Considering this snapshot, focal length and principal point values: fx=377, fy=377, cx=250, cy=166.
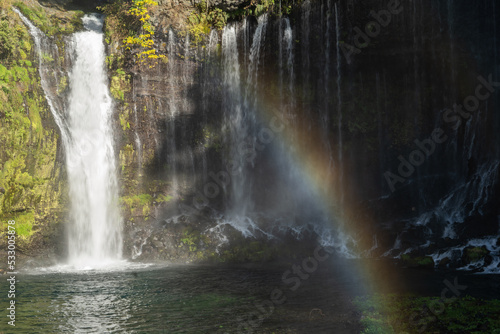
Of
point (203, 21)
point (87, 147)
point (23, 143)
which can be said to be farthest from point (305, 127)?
point (23, 143)

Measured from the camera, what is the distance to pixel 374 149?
19859 mm

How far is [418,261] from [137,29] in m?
17.8

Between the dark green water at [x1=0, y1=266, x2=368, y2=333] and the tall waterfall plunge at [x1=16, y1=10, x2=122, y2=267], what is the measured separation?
12.0 ft

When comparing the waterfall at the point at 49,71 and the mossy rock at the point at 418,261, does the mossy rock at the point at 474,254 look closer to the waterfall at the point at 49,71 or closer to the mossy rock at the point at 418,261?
the mossy rock at the point at 418,261

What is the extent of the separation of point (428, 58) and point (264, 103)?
849 cm

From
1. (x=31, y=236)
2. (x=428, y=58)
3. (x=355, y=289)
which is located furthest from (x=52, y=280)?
(x=428, y=58)

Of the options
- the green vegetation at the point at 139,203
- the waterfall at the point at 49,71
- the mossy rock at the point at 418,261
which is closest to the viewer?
the mossy rock at the point at 418,261

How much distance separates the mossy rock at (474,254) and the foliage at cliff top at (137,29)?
55.2 ft

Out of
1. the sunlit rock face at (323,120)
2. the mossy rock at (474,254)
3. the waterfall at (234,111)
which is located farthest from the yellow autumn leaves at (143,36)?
the mossy rock at (474,254)

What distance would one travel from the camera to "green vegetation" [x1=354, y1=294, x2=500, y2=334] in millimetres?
7234

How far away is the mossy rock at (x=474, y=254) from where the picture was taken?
1377 cm

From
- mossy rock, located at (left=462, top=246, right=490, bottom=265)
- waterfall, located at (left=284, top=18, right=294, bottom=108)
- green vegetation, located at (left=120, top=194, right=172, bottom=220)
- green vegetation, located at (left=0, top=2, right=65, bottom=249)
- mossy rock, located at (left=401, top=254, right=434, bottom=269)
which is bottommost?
mossy rock, located at (left=401, top=254, right=434, bottom=269)

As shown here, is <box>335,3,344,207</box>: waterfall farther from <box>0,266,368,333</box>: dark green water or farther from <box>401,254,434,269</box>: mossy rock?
<box>0,266,368,333</box>: dark green water

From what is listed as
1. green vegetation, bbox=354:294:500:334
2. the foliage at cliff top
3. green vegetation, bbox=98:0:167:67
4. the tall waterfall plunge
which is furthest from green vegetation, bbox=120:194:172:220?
green vegetation, bbox=354:294:500:334
